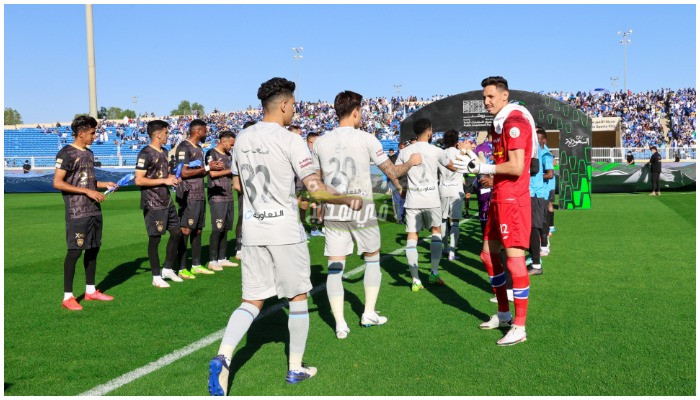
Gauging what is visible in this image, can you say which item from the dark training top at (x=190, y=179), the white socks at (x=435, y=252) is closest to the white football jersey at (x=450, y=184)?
the white socks at (x=435, y=252)

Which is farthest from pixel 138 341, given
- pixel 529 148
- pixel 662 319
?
pixel 662 319

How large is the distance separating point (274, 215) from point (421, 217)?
381 cm

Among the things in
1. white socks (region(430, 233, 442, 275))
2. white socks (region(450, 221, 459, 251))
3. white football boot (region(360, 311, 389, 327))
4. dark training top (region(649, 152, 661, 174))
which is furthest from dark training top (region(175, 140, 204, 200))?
dark training top (region(649, 152, 661, 174))

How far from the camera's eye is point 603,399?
158 inches

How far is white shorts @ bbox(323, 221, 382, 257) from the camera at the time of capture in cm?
582

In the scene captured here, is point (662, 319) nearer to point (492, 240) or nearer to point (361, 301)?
point (492, 240)

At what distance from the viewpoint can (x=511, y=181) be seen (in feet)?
17.2

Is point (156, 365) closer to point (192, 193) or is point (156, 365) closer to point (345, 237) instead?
point (345, 237)

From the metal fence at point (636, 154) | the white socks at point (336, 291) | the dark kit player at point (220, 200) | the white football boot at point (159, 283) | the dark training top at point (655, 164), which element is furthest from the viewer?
the metal fence at point (636, 154)

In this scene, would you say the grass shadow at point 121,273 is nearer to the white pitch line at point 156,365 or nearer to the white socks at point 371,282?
the white pitch line at point 156,365

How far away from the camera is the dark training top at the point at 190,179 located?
8.49 m

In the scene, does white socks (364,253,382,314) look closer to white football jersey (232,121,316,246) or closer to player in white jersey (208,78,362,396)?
player in white jersey (208,78,362,396)

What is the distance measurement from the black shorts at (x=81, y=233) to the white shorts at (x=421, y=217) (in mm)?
3522

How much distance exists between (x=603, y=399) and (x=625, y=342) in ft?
4.55
